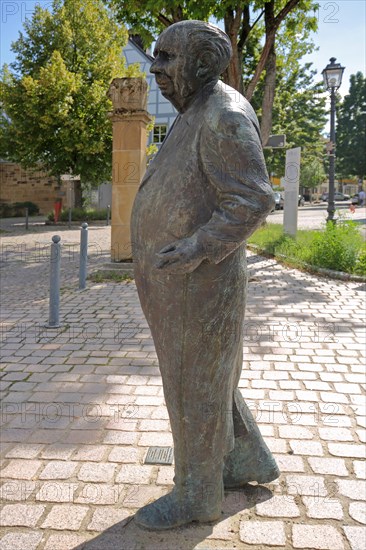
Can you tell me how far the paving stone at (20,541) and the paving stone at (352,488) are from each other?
1561 millimetres

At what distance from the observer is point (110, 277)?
929 centimetres

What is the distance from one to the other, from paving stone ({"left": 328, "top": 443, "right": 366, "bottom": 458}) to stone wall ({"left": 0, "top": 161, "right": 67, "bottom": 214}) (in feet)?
104

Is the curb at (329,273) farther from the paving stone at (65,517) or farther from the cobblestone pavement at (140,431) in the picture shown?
the paving stone at (65,517)

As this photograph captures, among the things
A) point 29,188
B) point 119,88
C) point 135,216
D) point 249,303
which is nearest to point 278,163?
point 29,188

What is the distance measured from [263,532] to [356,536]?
428 mm

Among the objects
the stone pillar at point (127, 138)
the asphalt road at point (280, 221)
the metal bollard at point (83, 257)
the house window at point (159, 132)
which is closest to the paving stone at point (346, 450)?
the metal bollard at point (83, 257)

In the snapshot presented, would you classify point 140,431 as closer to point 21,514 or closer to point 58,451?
point 58,451

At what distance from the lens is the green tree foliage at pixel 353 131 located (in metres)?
53.6

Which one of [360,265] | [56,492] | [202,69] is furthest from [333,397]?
[360,265]

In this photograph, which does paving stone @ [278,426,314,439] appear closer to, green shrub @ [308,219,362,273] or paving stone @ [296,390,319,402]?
paving stone @ [296,390,319,402]

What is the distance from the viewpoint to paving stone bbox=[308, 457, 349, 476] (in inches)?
113

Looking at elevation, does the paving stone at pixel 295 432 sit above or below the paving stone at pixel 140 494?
above

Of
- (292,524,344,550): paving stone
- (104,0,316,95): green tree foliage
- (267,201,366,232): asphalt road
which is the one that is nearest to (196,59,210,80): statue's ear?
(292,524,344,550): paving stone

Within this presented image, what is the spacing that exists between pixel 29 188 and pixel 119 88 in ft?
85.6
